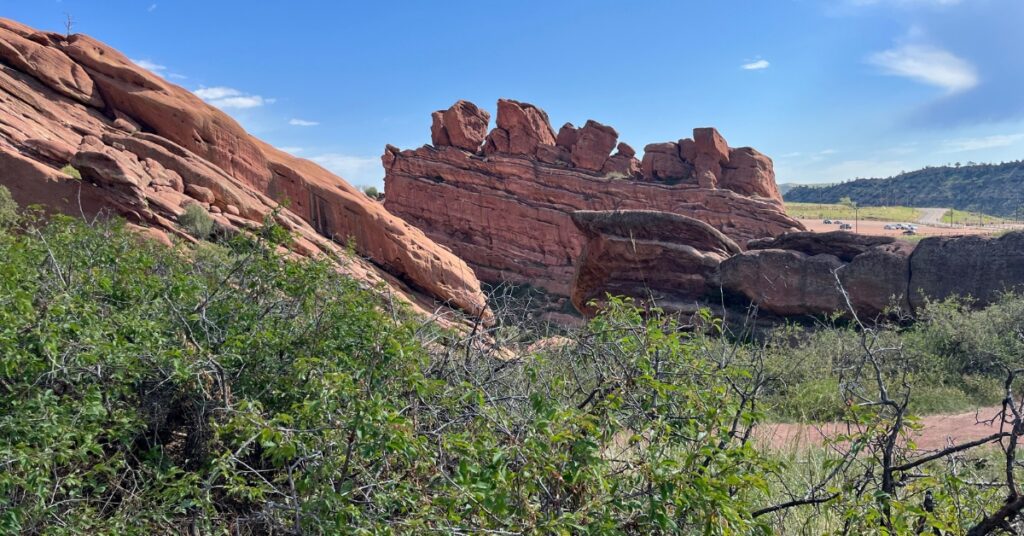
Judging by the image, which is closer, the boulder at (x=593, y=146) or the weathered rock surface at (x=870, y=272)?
the weathered rock surface at (x=870, y=272)

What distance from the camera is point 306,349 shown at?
3639mm

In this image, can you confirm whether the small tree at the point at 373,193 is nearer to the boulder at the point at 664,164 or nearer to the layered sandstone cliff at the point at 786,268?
the boulder at the point at 664,164

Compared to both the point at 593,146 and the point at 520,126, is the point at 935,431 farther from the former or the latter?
the point at 520,126

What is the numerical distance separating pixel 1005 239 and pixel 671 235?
30.6 ft

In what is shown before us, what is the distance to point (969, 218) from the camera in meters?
68.6

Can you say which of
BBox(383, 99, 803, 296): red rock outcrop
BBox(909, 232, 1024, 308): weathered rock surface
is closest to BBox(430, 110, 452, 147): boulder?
BBox(383, 99, 803, 296): red rock outcrop

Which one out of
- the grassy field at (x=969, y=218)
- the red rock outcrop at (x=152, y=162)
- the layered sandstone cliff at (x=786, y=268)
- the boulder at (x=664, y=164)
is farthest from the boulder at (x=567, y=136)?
the grassy field at (x=969, y=218)

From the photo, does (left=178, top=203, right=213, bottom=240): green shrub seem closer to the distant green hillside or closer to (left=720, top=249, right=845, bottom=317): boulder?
(left=720, top=249, right=845, bottom=317): boulder

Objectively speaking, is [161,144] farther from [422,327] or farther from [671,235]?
[422,327]

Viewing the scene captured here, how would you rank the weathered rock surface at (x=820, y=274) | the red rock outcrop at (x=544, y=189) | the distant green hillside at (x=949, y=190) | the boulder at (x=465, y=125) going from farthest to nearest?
the distant green hillside at (x=949, y=190) < the boulder at (x=465, y=125) < the red rock outcrop at (x=544, y=189) < the weathered rock surface at (x=820, y=274)

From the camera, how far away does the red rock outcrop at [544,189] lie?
4053 centimetres

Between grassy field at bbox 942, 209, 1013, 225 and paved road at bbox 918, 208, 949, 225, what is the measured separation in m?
0.75

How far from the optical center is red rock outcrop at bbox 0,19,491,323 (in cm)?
1853

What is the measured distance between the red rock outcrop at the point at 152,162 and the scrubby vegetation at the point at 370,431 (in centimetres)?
1333
